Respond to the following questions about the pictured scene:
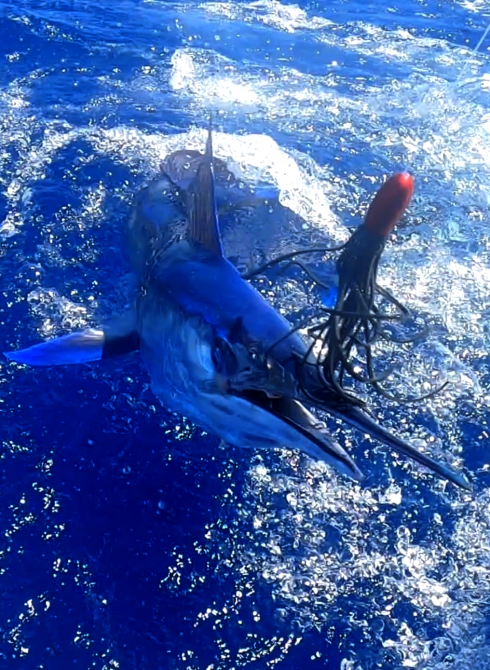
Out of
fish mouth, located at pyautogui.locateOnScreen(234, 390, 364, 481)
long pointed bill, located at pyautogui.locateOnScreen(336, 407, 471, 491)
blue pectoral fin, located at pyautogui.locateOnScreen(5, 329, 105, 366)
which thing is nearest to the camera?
long pointed bill, located at pyautogui.locateOnScreen(336, 407, 471, 491)

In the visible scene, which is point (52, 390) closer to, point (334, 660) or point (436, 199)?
point (334, 660)

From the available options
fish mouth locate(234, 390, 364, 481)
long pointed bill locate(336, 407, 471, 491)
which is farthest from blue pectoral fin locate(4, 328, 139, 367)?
long pointed bill locate(336, 407, 471, 491)

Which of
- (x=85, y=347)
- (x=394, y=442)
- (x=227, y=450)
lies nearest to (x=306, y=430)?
(x=394, y=442)

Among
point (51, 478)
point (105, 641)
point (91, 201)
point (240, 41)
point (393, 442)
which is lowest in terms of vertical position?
point (105, 641)

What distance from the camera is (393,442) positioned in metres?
2.70

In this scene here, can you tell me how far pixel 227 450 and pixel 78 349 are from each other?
113 cm

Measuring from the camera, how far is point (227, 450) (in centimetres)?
438

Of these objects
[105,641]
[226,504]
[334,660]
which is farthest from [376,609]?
[105,641]

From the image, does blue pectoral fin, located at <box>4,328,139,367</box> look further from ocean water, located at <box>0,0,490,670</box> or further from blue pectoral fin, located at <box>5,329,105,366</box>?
ocean water, located at <box>0,0,490,670</box>

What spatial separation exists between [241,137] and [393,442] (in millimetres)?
6224

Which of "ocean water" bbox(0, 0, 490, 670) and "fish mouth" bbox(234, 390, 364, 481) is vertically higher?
"fish mouth" bbox(234, 390, 364, 481)

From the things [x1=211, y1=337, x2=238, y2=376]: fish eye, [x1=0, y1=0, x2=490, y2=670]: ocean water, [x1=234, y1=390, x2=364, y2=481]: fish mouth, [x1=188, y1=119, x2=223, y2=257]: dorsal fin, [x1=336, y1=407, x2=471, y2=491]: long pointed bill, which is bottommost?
[x1=0, y1=0, x2=490, y2=670]: ocean water

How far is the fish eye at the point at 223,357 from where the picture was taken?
11.0 feet

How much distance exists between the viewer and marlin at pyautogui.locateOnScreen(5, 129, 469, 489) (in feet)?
9.73
